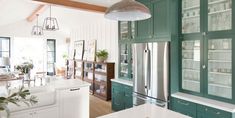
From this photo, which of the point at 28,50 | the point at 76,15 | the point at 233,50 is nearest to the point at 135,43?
the point at 233,50

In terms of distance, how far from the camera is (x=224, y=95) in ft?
9.36

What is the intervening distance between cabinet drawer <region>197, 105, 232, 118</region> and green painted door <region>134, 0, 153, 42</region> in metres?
1.65

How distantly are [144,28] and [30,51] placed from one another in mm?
6859

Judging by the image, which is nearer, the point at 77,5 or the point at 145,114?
Result: the point at 145,114

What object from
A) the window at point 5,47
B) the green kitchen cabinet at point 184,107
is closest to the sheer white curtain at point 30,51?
the window at point 5,47

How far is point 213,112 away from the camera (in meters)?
2.66

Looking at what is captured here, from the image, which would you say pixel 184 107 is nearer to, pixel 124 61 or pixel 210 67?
pixel 210 67

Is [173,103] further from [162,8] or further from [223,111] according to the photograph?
[162,8]

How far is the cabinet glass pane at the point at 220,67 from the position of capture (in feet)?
9.30

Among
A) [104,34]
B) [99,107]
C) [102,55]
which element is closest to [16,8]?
→ [104,34]

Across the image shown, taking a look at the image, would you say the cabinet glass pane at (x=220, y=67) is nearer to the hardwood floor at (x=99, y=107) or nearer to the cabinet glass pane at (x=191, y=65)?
the cabinet glass pane at (x=191, y=65)

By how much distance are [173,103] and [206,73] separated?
784mm

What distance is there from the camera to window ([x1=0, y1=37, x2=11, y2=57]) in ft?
25.8

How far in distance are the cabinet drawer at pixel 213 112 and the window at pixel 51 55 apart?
317 inches
